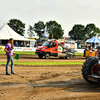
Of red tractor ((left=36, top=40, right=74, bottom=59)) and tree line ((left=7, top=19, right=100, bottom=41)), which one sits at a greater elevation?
tree line ((left=7, top=19, right=100, bottom=41))

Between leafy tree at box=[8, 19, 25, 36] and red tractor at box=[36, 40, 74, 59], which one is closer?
red tractor at box=[36, 40, 74, 59]

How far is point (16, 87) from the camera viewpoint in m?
6.75

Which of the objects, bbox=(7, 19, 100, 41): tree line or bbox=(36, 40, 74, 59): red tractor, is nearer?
bbox=(36, 40, 74, 59): red tractor

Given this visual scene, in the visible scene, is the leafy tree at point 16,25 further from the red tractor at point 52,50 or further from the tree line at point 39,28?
the red tractor at point 52,50

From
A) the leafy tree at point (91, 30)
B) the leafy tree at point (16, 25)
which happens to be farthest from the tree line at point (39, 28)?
the leafy tree at point (91, 30)

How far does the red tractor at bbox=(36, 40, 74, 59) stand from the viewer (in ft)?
67.1

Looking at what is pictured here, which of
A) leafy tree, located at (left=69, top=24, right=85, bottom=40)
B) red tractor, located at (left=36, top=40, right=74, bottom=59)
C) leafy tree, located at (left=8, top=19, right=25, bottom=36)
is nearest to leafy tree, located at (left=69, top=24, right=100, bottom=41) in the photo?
leafy tree, located at (left=69, top=24, right=85, bottom=40)

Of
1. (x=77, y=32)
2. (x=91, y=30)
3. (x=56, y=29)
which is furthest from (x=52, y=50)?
(x=77, y=32)

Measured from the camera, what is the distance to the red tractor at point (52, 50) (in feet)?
67.1

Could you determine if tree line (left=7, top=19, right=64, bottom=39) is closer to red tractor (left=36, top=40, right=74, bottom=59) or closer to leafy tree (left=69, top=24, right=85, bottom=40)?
leafy tree (left=69, top=24, right=85, bottom=40)

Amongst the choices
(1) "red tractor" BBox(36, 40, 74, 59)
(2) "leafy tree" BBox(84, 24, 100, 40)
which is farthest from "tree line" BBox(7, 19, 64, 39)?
(1) "red tractor" BBox(36, 40, 74, 59)

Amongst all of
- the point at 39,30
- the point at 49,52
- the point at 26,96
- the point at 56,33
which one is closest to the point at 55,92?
the point at 26,96

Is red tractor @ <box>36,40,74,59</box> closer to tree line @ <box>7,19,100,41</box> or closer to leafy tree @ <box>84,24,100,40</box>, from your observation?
tree line @ <box>7,19,100,41</box>

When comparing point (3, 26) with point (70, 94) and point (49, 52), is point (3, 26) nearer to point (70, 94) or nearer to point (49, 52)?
point (49, 52)
